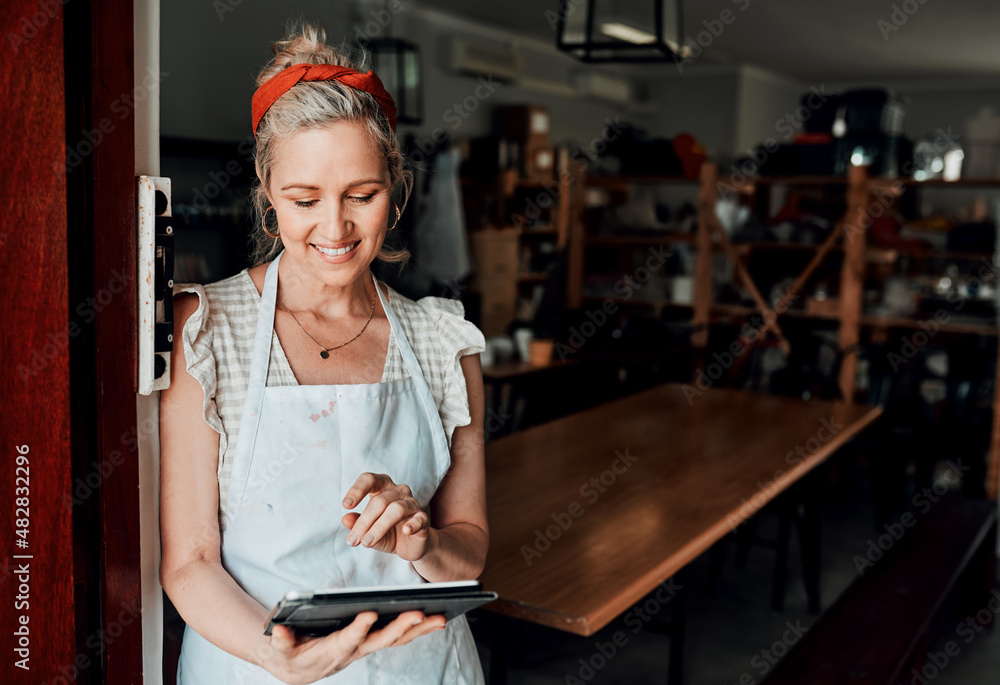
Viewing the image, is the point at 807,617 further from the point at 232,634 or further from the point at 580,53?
the point at 232,634

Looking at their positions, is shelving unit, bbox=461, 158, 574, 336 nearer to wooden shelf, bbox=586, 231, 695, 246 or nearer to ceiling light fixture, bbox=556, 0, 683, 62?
wooden shelf, bbox=586, 231, 695, 246

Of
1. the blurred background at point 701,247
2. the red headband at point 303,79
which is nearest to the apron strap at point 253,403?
the red headband at point 303,79

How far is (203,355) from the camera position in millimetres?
1065

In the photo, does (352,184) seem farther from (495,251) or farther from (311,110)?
(495,251)

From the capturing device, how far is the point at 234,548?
1113 mm

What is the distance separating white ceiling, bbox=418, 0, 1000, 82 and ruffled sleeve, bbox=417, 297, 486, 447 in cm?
570

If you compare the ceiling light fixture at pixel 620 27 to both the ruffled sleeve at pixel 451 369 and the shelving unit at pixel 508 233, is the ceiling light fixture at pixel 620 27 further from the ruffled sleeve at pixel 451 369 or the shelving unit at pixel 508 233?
the shelving unit at pixel 508 233

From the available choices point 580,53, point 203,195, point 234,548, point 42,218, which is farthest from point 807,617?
point 203,195

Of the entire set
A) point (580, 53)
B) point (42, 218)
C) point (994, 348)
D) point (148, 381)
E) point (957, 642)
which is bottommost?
point (957, 642)

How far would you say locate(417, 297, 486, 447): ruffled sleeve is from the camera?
1.29 m

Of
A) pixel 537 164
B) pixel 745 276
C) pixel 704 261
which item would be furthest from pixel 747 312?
pixel 537 164

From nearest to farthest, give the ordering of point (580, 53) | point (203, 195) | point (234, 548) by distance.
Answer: point (234, 548)
point (580, 53)
point (203, 195)

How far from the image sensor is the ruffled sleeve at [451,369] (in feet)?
4.25

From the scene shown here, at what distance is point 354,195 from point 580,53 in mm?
2687
